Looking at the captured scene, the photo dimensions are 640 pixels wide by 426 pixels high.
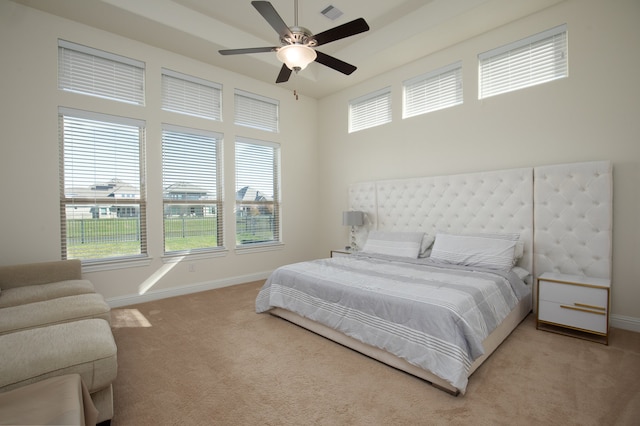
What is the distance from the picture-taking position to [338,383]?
7.12 feet

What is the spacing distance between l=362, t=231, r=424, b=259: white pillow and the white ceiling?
2.53 metres

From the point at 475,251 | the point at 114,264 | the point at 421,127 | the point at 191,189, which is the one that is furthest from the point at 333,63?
the point at 114,264

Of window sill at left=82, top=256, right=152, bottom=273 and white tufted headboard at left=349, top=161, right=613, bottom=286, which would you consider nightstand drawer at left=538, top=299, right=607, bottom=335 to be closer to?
white tufted headboard at left=349, top=161, right=613, bottom=286

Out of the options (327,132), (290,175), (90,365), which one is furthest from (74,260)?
(327,132)

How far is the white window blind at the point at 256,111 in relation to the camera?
5012mm

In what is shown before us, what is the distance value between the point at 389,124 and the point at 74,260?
14.8ft

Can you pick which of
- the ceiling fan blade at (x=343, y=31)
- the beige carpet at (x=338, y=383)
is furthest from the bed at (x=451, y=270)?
the ceiling fan blade at (x=343, y=31)

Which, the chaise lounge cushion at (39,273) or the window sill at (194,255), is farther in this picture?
the window sill at (194,255)

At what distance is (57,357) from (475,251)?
143 inches

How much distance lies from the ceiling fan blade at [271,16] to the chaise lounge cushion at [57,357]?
232 cm

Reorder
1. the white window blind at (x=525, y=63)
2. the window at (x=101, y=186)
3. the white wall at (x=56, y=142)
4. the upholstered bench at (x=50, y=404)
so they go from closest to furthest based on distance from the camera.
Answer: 1. the upholstered bench at (x=50, y=404)
2. the white wall at (x=56, y=142)
3. the white window blind at (x=525, y=63)
4. the window at (x=101, y=186)

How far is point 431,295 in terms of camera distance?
238cm

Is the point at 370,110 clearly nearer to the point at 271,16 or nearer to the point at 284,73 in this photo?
the point at 284,73

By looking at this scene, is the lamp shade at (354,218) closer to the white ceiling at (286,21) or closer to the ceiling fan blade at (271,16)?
the white ceiling at (286,21)
